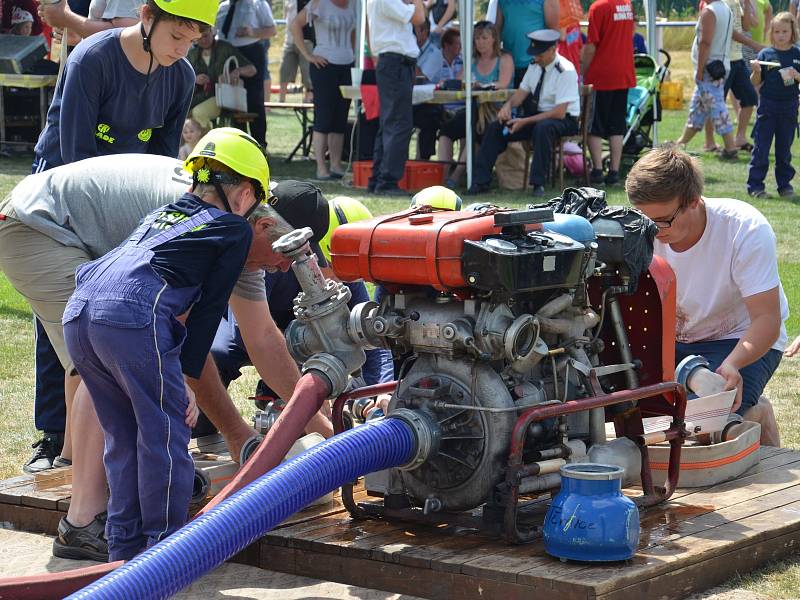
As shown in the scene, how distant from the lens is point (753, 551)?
12.9 feet

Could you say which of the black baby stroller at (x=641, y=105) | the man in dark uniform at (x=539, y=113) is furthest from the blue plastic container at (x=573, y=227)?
the black baby stroller at (x=641, y=105)

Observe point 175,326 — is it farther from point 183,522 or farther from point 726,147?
point 726,147

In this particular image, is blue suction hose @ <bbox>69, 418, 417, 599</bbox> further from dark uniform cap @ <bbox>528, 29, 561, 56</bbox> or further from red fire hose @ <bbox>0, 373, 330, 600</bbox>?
dark uniform cap @ <bbox>528, 29, 561, 56</bbox>

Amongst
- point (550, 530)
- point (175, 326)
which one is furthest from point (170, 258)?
point (550, 530)

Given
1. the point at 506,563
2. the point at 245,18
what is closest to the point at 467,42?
the point at 245,18

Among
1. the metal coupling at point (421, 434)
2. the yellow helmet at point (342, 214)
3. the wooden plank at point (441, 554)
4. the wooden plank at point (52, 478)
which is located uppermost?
the yellow helmet at point (342, 214)

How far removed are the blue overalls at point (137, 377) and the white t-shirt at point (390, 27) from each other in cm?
822

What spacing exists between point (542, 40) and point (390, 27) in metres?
1.45

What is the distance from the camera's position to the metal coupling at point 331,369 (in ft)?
12.6

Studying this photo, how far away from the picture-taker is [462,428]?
3840 millimetres

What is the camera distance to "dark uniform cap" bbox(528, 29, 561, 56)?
12.3 meters

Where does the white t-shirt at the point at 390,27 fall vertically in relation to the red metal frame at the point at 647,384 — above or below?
above

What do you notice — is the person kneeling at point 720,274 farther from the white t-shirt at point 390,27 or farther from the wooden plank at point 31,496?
the white t-shirt at point 390,27

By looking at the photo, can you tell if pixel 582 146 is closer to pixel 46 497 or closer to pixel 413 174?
pixel 413 174
